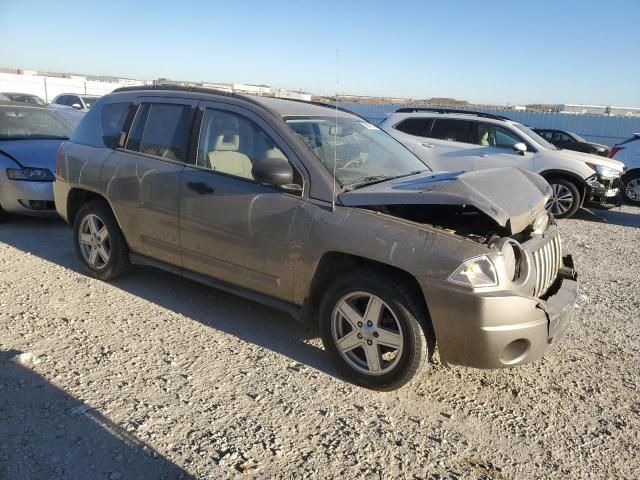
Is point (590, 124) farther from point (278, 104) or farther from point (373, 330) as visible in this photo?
point (373, 330)

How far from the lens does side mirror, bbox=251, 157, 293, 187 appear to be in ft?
11.6

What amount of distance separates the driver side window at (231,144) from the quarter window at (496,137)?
709cm

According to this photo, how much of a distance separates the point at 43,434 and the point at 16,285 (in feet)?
8.67

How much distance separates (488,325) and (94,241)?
3793 mm

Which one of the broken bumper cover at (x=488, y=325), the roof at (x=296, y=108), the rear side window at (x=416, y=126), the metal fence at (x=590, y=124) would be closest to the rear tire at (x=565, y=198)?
the rear side window at (x=416, y=126)

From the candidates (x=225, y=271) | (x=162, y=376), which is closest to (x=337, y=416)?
(x=162, y=376)

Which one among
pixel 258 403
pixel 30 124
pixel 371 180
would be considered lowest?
pixel 258 403

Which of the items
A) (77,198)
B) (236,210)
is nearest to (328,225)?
(236,210)

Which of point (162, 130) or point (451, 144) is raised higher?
point (162, 130)

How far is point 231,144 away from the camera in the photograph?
4098 mm

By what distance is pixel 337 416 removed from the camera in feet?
10.2

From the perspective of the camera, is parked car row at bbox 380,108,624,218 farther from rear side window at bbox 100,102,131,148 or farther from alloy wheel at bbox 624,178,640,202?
rear side window at bbox 100,102,131,148

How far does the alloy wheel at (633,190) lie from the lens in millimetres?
11227

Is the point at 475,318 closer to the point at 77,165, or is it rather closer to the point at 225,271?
the point at 225,271
